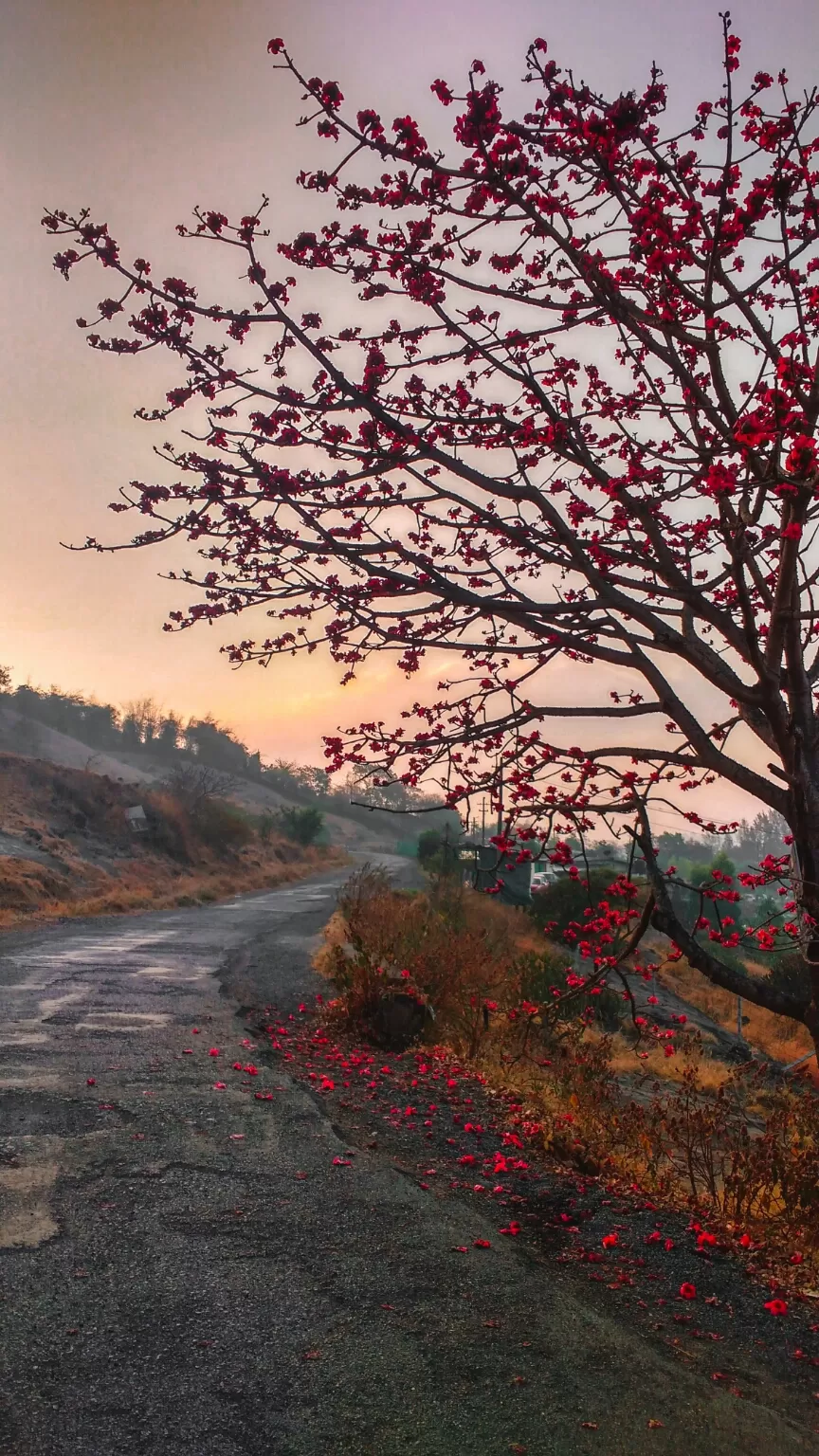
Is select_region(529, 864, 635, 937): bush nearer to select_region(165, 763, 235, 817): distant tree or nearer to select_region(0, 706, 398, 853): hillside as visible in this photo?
select_region(0, 706, 398, 853): hillside

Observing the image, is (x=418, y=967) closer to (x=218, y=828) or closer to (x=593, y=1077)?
(x=593, y=1077)

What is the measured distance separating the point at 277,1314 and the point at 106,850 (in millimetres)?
34318

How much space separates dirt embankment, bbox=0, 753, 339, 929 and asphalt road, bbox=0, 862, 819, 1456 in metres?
13.8

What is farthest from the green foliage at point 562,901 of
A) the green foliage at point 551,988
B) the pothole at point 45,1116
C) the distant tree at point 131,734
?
the distant tree at point 131,734

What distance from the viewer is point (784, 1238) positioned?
4891 mm

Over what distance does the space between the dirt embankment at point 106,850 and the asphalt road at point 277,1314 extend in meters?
13.8

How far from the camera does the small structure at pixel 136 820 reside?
130 feet

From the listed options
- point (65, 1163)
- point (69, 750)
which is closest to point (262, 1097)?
point (65, 1163)

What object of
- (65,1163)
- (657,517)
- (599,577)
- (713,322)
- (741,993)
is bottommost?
(65,1163)

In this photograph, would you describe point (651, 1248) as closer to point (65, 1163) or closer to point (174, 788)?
point (65, 1163)

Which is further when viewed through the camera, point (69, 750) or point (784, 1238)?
point (69, 750)

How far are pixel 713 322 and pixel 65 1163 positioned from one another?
5.35 m

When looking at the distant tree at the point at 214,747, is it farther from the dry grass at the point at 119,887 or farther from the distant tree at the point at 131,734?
the dry grass at the point at 119,887

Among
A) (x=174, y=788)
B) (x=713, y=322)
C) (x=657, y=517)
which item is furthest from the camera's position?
(x=174, y=788)
